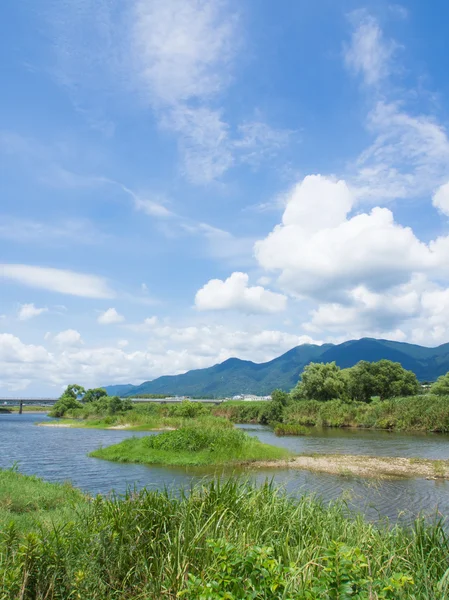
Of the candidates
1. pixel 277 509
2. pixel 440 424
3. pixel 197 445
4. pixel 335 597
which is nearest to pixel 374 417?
pixel 440 424

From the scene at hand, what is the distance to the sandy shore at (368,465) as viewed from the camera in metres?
32.0

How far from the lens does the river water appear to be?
2241cm

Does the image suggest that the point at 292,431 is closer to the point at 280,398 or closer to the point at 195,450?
the point at 195,450

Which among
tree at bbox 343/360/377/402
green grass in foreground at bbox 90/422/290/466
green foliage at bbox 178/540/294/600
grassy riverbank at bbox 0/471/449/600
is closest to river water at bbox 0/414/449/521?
grassy riverbank at bbox 0/471/449/600

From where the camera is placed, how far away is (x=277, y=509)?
416 inches

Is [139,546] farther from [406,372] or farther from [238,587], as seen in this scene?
[406,372]

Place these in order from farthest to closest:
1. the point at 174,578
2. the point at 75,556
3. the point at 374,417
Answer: the point at 374,417, the point at 75,556, the point at 174,578

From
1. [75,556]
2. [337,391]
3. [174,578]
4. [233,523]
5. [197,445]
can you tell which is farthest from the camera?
[337,391]

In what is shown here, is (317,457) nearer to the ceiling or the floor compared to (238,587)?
nearer to the floor

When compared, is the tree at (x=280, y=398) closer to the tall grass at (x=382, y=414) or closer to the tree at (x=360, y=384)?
the tall grass at (x=382, y=414)

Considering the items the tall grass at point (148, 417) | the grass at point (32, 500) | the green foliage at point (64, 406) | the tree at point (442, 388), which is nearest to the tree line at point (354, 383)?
the tree at point (442, 388)

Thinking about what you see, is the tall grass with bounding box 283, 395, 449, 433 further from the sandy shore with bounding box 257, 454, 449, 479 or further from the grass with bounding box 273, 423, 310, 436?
the sandy shore with bounding box 257, 454, 449, 479

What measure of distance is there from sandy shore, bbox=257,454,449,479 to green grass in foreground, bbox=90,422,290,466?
2403 millimetres

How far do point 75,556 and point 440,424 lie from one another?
68399 mm
